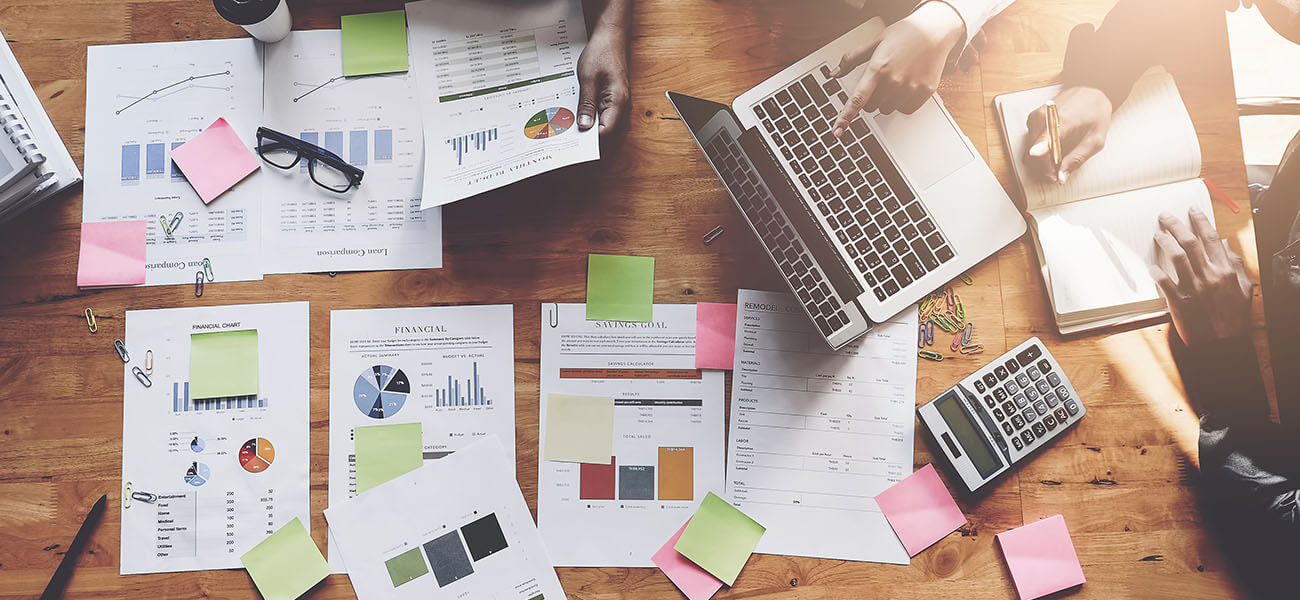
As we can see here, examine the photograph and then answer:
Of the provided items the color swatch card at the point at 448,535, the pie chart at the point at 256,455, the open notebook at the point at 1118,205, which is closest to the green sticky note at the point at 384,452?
the color swatch card at the point at 448,535

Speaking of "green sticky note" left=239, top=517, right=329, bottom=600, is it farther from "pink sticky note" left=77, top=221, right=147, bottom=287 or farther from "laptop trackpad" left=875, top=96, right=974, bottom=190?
"laptop trackpad" left=875, top=96, right=974, bottom=190

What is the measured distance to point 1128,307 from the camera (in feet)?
3.53

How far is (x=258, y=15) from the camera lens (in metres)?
1.05

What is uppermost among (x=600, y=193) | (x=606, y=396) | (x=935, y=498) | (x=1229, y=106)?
(x=1229, y=106)

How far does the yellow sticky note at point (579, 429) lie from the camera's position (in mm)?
1075

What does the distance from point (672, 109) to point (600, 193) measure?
161 mm

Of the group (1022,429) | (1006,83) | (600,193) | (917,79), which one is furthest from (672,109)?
(1022,429)

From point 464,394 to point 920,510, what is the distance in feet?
2.18

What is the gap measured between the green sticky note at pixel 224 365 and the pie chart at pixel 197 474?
0.10 metres

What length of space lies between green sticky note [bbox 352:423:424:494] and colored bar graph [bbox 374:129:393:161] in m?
0.39

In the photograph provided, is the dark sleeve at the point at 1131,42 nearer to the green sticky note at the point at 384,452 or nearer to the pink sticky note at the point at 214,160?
the green sticky note at the point at 384,452

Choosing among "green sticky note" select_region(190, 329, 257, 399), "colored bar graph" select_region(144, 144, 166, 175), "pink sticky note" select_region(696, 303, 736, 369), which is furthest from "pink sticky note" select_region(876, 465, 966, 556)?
"colored bar graph" select_region(144, 144, 166, 175)

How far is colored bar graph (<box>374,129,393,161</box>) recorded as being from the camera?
3.62ft

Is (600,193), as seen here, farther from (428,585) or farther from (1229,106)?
(1229,106)
